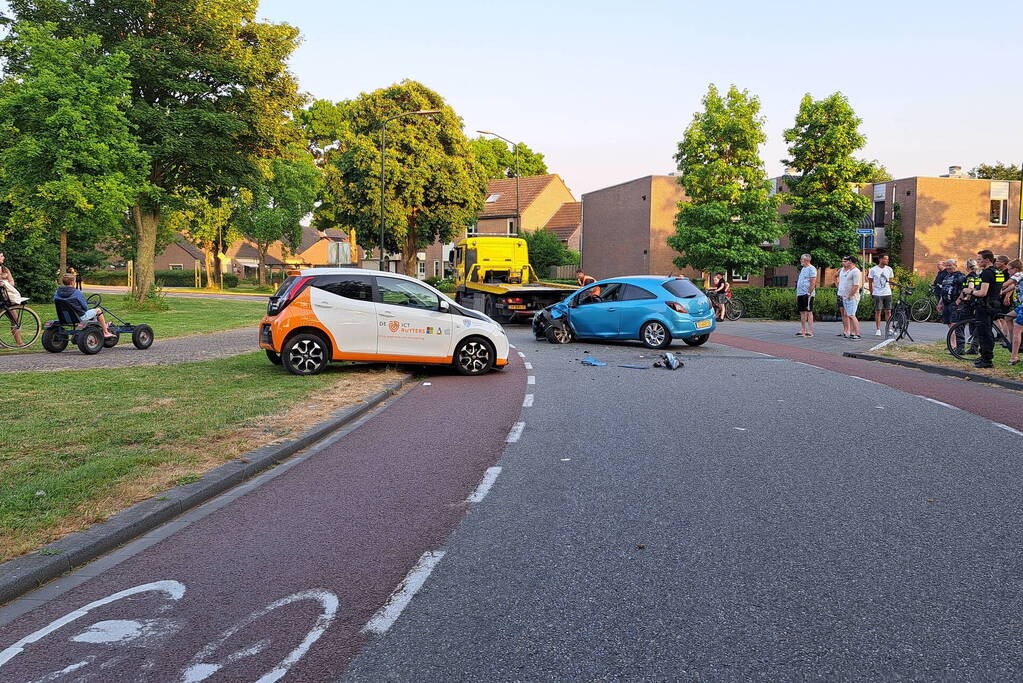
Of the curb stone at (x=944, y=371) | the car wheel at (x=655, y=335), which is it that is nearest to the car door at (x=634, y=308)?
the car wheel at (x=655, y=335)

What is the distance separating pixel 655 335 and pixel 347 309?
765 centimetres

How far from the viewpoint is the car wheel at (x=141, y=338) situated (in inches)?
653

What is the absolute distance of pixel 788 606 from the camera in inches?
155

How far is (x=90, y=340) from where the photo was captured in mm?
15367

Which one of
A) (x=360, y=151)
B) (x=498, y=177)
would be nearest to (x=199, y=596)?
(x=360, y=151)

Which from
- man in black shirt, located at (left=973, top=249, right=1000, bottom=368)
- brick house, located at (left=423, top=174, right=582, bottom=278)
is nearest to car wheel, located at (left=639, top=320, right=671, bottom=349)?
man in black shirt, located at (left=973, top=249, right=1000, bottom=368)

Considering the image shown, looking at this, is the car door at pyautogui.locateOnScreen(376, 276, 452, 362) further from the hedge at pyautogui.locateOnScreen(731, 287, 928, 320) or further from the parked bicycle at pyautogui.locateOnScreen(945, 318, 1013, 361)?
the hedge at pyautogui.locateOnScreen(731, 287, 928, 320)

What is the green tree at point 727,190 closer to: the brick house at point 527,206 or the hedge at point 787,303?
the hedge at point 787,303

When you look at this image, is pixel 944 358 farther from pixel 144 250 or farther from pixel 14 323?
pixel 144 250

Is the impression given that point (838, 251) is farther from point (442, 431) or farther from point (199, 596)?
point (199, 596)

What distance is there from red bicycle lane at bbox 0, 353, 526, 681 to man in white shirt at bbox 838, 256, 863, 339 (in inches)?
614

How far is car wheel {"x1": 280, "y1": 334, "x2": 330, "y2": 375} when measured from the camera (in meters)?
12.6

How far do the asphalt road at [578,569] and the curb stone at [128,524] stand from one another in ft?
0.40

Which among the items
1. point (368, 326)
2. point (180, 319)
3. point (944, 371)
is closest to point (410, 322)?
point (368, 326)
